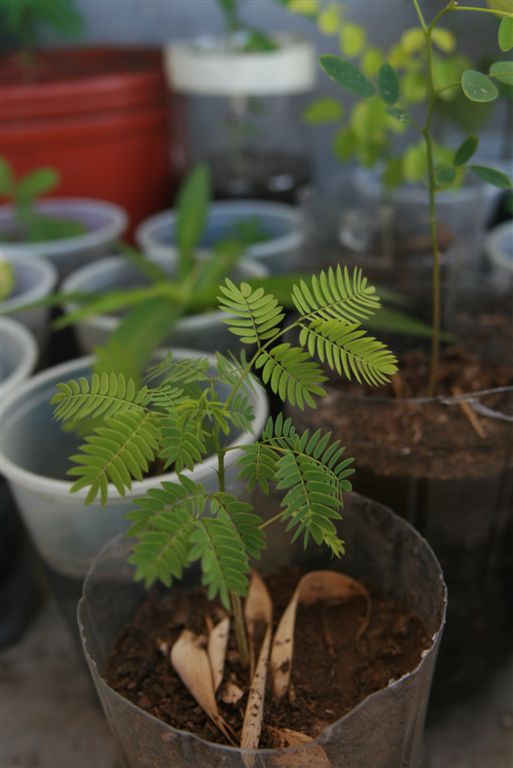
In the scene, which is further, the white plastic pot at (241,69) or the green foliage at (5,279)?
the white plastic pot at (241,69)

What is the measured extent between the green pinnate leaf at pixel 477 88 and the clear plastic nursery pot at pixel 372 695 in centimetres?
25

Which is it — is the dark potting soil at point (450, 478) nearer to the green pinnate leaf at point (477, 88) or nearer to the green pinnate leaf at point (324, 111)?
the green pinnate leaf at point (477, 88)

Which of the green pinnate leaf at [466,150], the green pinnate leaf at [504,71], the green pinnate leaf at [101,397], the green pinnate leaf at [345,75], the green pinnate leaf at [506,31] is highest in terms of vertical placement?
the green pinnate leaf at [506,31]

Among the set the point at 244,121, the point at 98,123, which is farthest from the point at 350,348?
the point at 244,121

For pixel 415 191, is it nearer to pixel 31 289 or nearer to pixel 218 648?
pixel 31 289

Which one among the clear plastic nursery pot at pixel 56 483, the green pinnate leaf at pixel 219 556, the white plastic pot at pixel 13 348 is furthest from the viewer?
the white plastic pot at pixel 13 348

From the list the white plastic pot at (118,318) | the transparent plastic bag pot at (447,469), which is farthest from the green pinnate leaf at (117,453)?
the white plastic pot at (118,318)

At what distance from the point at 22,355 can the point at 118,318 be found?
0.44 ft

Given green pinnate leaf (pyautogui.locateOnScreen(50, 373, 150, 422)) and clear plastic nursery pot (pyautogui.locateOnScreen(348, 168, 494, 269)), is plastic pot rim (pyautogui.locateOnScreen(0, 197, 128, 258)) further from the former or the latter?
green pinnate leaf (pyautogui.locateOnScreen(50, 373, 150, 422))

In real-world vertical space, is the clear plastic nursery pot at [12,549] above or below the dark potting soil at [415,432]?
below

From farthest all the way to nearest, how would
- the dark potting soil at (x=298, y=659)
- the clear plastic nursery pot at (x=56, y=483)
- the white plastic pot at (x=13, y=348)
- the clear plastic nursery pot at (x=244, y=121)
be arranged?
the clear plastic nursery pot at (x=244, y=121)
the white plastic pot at (x=13, y=348)
the clear plastic nursery pot at (x=56, y=483)
the dark potting soil at (x=298, y=659)

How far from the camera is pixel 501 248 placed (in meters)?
0.78

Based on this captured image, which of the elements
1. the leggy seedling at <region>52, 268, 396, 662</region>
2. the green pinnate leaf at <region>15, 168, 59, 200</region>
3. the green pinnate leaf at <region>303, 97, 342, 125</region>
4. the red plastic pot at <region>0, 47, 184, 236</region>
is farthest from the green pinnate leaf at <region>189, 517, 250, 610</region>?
the red plastic pot at <region>0, 47, 184, 236</region>

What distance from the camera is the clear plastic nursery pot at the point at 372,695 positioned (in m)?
0.36
